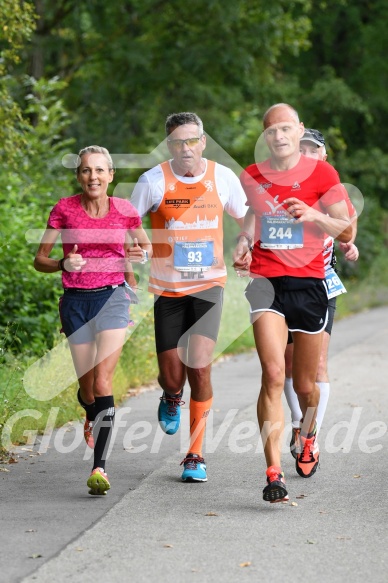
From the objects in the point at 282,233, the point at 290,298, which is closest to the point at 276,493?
the point at 290,298

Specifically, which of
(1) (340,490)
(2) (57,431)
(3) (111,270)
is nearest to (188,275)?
(3) (111,270)

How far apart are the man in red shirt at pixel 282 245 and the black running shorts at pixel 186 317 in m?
0.62

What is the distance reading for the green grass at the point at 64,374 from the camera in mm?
9297

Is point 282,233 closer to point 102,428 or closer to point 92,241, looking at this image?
point 92,241

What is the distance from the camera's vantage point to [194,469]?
7633 millimetres

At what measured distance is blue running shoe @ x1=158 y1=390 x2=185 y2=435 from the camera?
823cm

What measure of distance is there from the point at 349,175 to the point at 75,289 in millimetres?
29017

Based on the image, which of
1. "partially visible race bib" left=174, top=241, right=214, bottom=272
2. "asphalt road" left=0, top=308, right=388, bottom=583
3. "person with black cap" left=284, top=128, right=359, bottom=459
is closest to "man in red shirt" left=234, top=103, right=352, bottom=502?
"partially visible race bib" left=174, top=241, right=214, bottom=272

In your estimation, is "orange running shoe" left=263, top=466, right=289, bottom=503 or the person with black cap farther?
the person with black cap

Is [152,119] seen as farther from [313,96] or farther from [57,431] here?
[57,431]

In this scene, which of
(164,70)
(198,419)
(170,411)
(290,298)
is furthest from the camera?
(164,70)

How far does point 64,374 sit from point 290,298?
3933 millimetres

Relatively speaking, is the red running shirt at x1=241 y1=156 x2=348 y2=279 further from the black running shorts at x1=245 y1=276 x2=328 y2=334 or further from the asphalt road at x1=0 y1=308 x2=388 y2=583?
the asphalt road at x1=0 y1=308 x2=388 y2=583

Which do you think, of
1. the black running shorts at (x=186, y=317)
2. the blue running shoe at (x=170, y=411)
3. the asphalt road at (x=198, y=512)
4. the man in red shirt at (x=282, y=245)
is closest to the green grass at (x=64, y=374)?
the asphalt road at (x=198, y=512)
